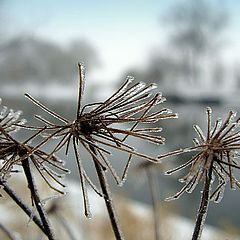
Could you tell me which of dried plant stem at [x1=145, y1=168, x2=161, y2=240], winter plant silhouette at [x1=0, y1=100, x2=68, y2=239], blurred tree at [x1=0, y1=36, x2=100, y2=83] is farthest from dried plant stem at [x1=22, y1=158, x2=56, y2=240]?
blurred tree at [x1=0, y1=36, x2=100, y2=83]

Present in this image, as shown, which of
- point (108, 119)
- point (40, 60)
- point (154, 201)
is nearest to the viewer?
point (108, 119)

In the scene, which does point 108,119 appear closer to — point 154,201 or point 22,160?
point 22,160

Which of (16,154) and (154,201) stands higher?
(154,201)

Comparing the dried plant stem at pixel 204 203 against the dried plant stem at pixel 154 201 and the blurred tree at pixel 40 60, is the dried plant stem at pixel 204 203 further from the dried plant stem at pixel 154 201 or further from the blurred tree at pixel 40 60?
the blurred tree at pixel 40 60

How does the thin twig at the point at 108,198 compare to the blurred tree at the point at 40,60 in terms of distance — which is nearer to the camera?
the thin twig at the point at 108,198

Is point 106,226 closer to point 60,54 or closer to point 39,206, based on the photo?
point 39,206

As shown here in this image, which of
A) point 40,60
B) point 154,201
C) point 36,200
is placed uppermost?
point 40,60

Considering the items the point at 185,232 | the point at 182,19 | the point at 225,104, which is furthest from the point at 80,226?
the point at 182,19

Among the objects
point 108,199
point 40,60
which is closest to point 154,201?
point 108,199

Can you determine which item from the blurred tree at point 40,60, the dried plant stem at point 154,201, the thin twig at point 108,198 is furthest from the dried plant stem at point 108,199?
the blurred tree at point 40,60

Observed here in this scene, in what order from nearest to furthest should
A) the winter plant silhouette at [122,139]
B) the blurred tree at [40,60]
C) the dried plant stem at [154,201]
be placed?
the winter plant silhouette at [122,139]
the dried plant stem at [154,201]
the blurred tree at [40,60]

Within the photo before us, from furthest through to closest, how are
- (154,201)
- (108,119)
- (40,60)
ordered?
(40,60)
(154,201)
(108,119)
